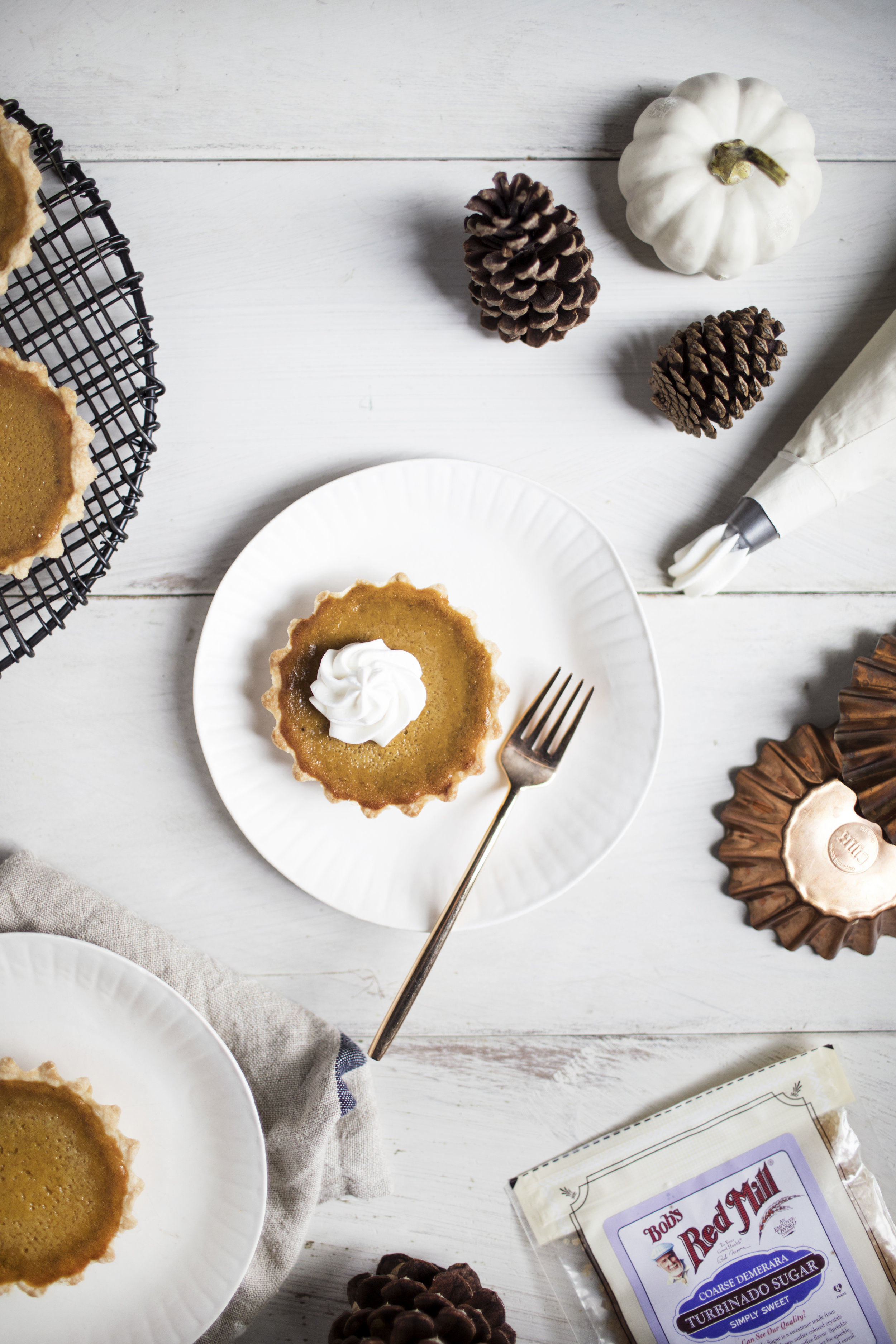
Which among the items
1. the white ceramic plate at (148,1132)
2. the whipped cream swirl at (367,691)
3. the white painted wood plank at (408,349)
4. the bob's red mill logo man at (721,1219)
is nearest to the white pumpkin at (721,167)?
the white painted wood plank at (408,349)

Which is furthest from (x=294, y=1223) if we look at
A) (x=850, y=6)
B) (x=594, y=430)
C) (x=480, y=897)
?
(x=850, y=6)

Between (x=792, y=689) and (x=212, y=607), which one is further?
(x=792, y=689)

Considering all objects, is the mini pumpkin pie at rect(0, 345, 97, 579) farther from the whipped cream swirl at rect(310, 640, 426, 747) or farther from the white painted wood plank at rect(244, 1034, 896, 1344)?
the white painted wood plank at rect(244, 1034, 896, 1344)

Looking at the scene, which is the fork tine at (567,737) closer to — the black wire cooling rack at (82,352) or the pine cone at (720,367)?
the pine cone at (720,367)

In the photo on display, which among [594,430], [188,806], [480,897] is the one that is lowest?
[188,806]

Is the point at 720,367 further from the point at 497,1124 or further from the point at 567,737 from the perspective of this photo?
the point at 497,1124

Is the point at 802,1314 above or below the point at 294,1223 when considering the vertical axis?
above

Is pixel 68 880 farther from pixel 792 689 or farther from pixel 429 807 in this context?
pixel 792 689
